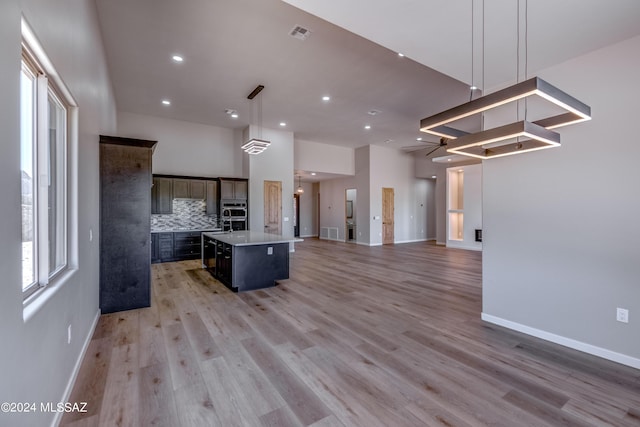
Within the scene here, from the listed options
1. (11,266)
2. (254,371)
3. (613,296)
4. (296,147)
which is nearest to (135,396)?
(254,371)

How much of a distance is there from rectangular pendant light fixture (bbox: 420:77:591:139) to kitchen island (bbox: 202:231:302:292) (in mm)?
3215

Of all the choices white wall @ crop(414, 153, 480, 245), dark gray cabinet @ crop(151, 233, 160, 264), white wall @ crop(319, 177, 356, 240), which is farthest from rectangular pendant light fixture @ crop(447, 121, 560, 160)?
Result: white wall @ crop(319, 177, 356, 240)

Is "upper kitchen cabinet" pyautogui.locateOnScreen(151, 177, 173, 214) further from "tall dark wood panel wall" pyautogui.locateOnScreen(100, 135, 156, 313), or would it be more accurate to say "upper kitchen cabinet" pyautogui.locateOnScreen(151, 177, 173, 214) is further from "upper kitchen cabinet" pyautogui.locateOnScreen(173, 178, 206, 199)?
"tall dark wood panel wall" pyautogui.locateOnScreen(100, 135, 156, 313)

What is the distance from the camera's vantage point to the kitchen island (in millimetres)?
4773

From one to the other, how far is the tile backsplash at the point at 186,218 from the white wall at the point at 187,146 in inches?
34.9

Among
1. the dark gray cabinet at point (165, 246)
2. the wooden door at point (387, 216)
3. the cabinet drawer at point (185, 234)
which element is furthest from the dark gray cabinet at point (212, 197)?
the wooden door at point (387, 216)

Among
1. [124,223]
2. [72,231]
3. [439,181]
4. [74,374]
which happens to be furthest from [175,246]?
[439,181]

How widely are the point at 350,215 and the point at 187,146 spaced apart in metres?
7.07

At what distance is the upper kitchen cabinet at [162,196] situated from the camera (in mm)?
7342

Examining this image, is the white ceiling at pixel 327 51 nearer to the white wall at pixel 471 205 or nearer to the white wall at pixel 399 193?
the white wall at pixel 399 193

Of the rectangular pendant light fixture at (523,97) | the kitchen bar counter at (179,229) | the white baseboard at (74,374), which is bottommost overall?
the white baseboard at (74,374)

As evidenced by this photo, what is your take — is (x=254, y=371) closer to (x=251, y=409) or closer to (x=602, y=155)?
(x=251, y=409)

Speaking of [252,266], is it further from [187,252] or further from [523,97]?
[523,97]

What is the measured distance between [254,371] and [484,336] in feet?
8.17
